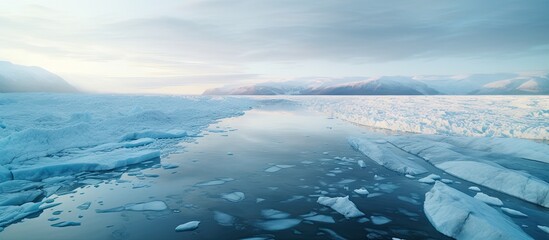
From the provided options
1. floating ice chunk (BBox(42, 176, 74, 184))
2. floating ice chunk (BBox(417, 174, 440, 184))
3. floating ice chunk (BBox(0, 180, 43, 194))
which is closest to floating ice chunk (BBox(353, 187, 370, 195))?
floating ice chunk (BBox(417, 174, 440, 184))

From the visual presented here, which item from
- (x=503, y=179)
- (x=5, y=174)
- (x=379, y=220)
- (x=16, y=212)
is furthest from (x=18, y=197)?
(x=503, y=179)

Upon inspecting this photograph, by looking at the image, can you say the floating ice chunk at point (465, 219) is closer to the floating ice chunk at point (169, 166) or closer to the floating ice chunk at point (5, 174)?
the floating ice chunk at point (169, 166)

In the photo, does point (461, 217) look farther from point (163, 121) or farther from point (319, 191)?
point (163, 121)

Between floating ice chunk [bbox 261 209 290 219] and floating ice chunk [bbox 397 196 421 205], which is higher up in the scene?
floating ice chunk [bbox 261 209 290 219]

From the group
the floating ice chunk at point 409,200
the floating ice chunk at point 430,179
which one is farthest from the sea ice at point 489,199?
the floating ice chunk at point 409,200

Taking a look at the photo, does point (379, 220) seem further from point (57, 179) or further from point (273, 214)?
point (57, 179)

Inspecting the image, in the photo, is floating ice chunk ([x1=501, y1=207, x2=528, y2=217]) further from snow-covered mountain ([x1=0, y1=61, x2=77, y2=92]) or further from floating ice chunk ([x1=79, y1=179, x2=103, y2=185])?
snow-covered mountain ([x1=0, y1=61, x2=77, y2=92])

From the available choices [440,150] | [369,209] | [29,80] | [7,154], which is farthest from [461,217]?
[29,80]
